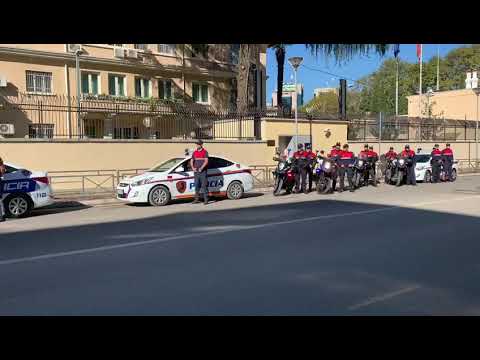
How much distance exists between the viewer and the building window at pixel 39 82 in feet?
82.7

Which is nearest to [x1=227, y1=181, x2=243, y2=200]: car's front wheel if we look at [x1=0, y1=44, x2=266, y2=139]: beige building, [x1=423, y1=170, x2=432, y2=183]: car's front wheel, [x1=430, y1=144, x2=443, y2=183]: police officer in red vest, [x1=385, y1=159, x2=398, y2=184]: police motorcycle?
[x1=0, y1=44, x2=266, y2=139]: beige building

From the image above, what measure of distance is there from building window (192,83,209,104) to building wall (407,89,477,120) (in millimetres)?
23058

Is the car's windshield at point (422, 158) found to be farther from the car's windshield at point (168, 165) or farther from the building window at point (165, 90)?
the building window at point (165, 90)

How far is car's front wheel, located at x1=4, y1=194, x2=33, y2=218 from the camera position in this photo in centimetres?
1211

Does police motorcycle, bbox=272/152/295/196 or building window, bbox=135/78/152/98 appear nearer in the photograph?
police motorcycle, bbox=272/152/295/196

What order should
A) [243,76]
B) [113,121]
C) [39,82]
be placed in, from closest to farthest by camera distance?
[113,121] < [243,76] < [39,82]

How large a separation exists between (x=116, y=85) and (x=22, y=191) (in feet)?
58.7

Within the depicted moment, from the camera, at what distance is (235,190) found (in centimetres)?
1559

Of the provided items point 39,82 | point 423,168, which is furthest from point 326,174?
point 39,82

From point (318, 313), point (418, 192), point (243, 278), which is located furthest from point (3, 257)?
point (418, 192)

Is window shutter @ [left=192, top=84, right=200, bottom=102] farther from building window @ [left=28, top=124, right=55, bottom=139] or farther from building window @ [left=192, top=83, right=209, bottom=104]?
building window @ [left=28, top=124, right=55, bottom=139]

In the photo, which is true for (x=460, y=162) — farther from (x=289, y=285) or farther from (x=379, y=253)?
(x=289, y=285)

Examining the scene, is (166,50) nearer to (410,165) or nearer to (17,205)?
(410,165)
